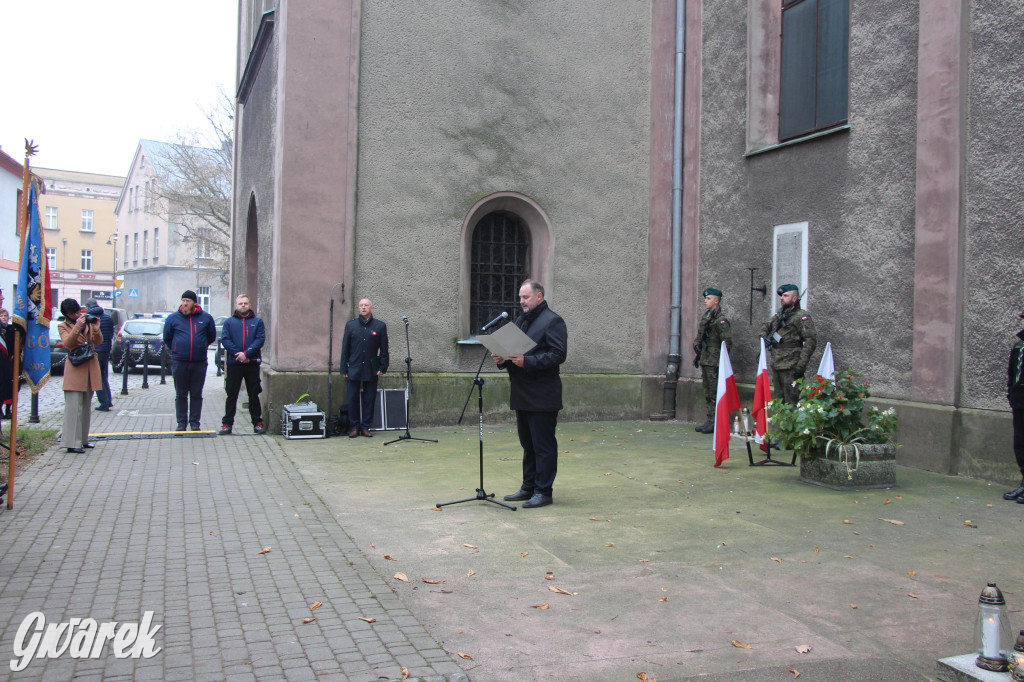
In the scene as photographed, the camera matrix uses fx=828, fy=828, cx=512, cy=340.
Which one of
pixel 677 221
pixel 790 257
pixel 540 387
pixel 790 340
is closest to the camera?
pixel 540 387

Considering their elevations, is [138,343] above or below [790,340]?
below

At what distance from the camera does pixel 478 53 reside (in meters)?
12.8

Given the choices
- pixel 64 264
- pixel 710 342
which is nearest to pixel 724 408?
pixel 710 342

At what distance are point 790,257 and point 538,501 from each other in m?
5.78

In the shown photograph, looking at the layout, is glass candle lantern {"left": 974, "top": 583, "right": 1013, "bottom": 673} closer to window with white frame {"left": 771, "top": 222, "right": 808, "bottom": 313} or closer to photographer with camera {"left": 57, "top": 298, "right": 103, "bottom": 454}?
window with white frame {"left": 771, "top": 222, "right": 808, "bottom": 313}

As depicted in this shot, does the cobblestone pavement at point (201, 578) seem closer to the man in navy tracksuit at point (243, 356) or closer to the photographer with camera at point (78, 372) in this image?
the photographer with camera at point (78, 372)

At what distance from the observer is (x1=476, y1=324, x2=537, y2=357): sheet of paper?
685 cm

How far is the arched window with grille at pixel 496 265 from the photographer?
1315 cm

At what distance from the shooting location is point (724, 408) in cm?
920

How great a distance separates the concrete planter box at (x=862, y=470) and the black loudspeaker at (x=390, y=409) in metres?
6.04

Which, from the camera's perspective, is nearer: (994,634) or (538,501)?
(994,634)

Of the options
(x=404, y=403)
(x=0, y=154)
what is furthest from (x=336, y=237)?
(x=0, y=154)

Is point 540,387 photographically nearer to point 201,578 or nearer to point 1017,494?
point 201,578

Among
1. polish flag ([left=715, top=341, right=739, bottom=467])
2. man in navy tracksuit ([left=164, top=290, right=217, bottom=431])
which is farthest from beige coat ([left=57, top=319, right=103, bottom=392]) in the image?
polish flag ([left=715, top=341, right=739, bottom=467])
